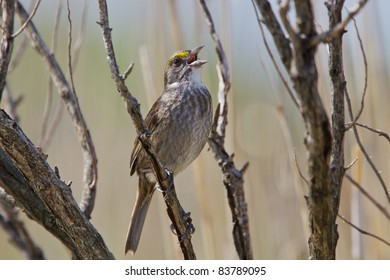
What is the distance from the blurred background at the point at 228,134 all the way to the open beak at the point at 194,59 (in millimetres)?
38

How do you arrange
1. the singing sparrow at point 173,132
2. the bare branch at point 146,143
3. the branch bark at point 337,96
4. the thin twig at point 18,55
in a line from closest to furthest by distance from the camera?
the bare branch at point 146,143 < the branch bark at point 337,96 < the thin twig at point 18,55 < the singing sparrow at point 173,132

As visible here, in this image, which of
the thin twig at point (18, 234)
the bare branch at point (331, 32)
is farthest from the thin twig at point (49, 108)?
the bare branch at point (331, 32)

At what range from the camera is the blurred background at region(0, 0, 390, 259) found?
9.61 ft

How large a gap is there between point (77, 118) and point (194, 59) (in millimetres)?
938

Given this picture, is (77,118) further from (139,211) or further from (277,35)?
(277,35)

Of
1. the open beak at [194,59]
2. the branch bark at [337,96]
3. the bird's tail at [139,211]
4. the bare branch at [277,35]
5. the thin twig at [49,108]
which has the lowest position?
the bare branch at [277,35]

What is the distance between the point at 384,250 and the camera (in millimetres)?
2928

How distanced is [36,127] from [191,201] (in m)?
1.07

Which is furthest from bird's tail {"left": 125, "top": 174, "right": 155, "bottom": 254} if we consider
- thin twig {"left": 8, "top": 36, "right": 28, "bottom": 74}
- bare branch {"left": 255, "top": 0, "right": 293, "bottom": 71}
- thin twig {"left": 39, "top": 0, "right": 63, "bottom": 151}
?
bare branch {"left": 255, "top": 0, "right": 293, "bottom": 71}

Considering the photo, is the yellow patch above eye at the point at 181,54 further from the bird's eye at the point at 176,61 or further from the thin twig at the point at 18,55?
the thin twig at the point at 18,55

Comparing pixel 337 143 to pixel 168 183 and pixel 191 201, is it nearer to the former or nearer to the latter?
pixel 168 183

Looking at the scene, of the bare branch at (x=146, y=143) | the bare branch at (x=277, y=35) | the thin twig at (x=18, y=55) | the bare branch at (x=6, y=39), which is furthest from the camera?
the thin twig at (x=18, y=55)

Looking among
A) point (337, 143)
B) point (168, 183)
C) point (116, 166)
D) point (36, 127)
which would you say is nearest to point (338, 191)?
point (337, 143)

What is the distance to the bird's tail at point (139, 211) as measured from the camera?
3025mm
